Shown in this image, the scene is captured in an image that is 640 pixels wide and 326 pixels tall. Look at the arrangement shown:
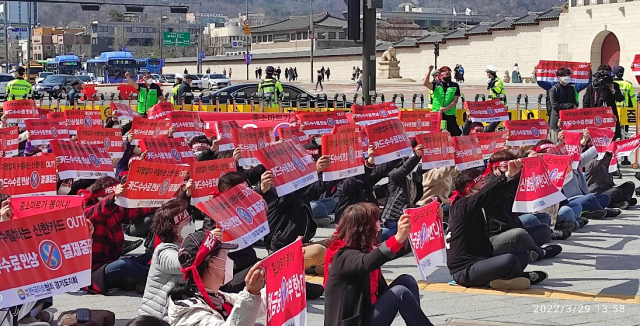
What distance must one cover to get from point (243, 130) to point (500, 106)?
19.6 feet

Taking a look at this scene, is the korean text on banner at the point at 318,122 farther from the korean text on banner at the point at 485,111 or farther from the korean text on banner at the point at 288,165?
the korean text on banner at the point at 288,165

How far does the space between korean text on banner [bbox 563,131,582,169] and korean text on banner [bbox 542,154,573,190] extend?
5.57 ft

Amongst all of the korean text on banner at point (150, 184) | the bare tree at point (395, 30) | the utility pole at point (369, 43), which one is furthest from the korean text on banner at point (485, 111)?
→ the bare tree at point (395, 30)

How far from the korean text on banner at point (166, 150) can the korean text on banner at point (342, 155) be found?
2086 millimetres

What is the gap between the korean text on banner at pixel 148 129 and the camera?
13.8 meters

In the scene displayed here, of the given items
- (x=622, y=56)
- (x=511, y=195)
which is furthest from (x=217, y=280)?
(x=622, y=56)

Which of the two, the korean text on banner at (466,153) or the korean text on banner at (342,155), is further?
the korean text on banner at (466,153)

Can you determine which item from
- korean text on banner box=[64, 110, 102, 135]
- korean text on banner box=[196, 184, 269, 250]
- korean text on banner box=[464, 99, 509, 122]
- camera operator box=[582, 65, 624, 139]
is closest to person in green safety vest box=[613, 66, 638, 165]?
camera operator box=[582, 65, 624, 139]

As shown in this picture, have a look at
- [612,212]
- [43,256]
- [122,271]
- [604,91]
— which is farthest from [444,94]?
[43,256]

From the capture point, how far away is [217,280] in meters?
5.21

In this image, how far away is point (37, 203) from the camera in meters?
6.94

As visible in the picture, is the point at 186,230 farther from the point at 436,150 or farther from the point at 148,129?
the point at 148,129

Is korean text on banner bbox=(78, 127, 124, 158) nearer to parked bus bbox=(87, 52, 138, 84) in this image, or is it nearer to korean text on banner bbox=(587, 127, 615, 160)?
korean text on banner bbox=(587, 127, 615, 160)

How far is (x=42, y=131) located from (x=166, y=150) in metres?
3.59
